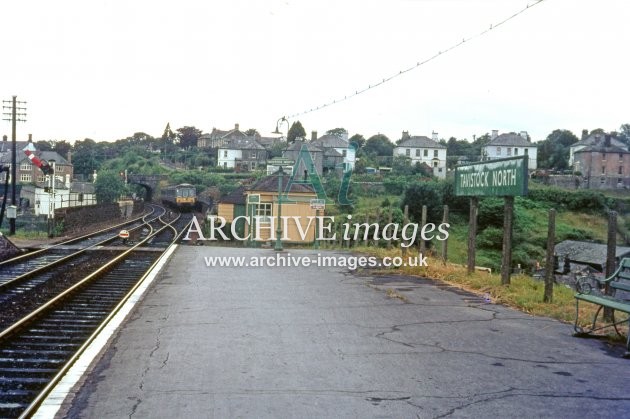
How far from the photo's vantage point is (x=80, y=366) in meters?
6.57

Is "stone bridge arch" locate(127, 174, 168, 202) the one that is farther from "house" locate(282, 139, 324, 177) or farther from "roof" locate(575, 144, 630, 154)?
"roof" locate(575, 144, 630, 154)

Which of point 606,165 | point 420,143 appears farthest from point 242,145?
point 606,165

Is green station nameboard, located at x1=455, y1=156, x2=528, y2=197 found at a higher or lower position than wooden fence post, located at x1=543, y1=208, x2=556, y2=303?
higher

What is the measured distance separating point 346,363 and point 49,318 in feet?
19.2

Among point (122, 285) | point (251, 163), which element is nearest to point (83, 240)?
point (122, 285)

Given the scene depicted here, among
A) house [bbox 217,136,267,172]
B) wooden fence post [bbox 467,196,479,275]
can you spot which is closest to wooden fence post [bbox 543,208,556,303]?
wooden fence post [bbox 467,196,479,275]

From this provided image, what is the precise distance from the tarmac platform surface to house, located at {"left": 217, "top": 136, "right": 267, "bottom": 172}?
85.0 metres

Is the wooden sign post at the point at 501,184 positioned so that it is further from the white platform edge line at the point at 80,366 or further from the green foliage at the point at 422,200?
the green foliage at the point at 422,200

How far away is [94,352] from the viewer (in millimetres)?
7207

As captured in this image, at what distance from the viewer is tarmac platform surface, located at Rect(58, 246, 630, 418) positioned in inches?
206

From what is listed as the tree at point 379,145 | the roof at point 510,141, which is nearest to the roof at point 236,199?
the roof at point 510,141

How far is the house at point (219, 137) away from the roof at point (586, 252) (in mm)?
66999

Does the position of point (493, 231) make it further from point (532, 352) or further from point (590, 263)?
point (532, 352)

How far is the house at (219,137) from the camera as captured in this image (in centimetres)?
11296
